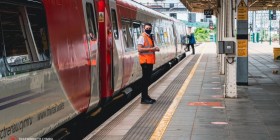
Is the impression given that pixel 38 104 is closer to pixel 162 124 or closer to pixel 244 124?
pixel 162 124

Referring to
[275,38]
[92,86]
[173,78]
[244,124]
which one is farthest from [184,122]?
[275,38]

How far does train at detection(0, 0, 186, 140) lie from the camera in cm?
489

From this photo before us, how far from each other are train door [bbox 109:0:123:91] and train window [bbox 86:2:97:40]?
133 centimetres

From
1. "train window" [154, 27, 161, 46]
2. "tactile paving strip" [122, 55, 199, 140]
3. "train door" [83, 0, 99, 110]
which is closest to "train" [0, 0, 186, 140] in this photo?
"train door" [83, 0, 99, 110]

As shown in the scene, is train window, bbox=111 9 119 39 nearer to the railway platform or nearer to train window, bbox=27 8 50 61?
the railway platform

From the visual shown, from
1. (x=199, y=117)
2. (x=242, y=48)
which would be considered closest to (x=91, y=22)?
(x=199, y=117)

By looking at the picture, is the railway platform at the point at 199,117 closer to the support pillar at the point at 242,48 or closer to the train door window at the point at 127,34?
the support pillar at the point at 242,48

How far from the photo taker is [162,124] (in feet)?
25.7

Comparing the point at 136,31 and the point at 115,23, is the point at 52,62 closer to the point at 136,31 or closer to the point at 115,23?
the point at 115,23

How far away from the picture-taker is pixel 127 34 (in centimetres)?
1202

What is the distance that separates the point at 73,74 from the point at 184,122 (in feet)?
7.19

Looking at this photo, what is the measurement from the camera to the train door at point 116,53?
9823 mm

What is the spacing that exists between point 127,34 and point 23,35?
6.65m

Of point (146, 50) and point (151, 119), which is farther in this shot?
point (146, 50)
